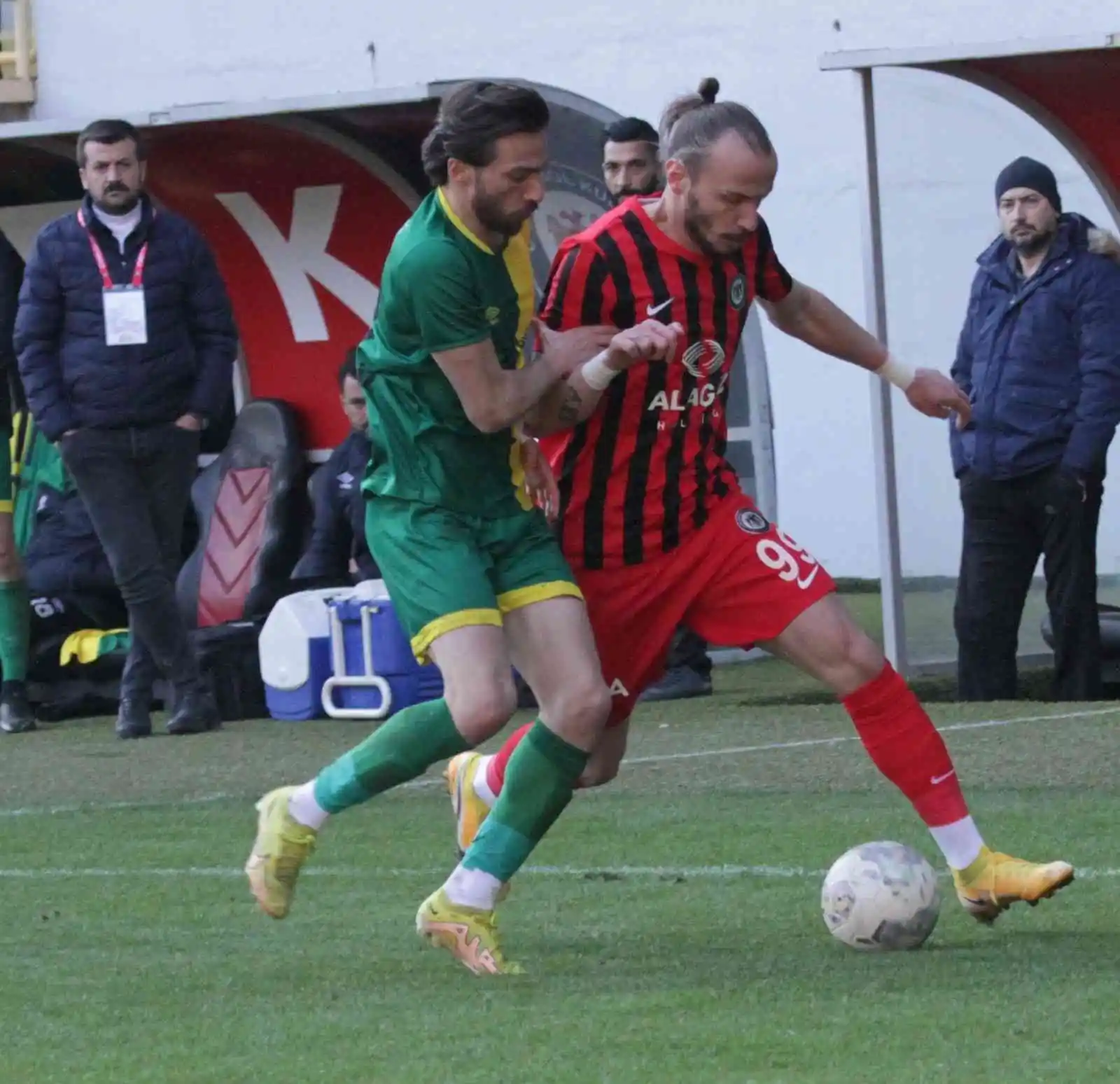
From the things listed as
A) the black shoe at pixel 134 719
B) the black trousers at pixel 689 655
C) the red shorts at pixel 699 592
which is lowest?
the black trousers at pixel 689 655

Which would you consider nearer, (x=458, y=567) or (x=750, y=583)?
(x=458, y=567)

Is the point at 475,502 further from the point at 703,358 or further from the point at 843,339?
the point at 843,339

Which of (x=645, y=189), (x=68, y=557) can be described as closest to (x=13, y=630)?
(x=68, y=557)

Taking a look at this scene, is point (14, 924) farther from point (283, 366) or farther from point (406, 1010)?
point (283, 366)

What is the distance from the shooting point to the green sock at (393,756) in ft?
19.1

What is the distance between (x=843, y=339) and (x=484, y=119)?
4.01ft

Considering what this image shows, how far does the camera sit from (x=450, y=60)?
21047 mm

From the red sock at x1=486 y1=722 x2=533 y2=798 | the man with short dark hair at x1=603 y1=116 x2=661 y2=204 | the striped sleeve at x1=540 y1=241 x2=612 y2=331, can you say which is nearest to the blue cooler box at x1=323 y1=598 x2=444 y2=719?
the man with short dark hair at x1=603 y1=116 x2=661 y2=204

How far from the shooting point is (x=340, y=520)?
12336mm

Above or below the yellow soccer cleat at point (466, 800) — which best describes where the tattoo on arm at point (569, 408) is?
above

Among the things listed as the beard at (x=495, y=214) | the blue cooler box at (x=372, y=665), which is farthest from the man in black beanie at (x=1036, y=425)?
the beard at (x=495, y=214)

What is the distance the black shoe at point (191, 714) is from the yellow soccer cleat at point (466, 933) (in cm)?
549

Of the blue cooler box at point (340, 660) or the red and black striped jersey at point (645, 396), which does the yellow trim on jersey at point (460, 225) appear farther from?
the blue cooler box at point (340, 660)

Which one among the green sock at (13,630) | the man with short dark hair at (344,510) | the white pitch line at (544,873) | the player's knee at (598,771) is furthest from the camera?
the man with short dark hair at (344,510)
